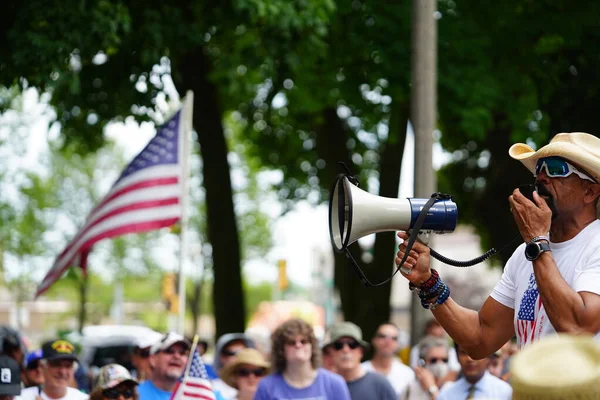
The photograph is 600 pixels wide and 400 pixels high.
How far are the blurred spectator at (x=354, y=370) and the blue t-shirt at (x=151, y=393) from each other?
3.65ft

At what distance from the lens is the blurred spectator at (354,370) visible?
861 cm

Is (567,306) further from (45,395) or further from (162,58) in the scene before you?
(162,58)

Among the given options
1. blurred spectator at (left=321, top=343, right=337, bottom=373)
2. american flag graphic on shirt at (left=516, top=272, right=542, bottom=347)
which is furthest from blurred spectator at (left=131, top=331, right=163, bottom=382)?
american flag graphic on shirt at (left=516, top=272, right=542, bottom=347)

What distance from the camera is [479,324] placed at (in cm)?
413

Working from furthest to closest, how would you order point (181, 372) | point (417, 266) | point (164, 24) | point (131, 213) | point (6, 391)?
point (164, 24) < point (131, 213) < point (181, 372) < point (6, 391) < point (417, 266)

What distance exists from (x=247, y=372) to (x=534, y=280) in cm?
535

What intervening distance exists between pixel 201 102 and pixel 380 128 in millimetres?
4107

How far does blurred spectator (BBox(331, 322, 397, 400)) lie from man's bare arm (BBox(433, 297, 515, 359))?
4.51 m

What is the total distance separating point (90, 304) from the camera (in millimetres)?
66188

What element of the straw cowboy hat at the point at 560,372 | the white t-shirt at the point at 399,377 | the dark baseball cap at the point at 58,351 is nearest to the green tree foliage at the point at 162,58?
the dark baseball cap at the point at 58,351

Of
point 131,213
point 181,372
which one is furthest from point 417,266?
point 131,213

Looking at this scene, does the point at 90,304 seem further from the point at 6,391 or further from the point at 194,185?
the point at 6,391

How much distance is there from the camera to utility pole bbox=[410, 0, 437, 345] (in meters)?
10.2

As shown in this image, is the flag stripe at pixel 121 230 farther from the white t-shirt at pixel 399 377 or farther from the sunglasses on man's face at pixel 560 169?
the sunglasses on man's face at pixel 560 169
